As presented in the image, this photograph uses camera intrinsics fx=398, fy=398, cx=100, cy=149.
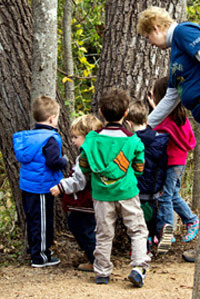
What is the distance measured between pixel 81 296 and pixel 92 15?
21.5ft

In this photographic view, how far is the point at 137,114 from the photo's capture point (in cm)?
387

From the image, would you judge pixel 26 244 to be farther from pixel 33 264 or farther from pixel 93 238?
pixel 93 238

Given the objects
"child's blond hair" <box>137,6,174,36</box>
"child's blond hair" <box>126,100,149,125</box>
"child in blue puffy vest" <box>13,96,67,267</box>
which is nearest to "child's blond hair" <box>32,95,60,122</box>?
"child in blue puffy vest" <box>13,96,67,267</box>

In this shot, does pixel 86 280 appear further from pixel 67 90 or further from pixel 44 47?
pixel 67 90

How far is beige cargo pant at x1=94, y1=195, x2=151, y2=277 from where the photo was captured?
11.3ft

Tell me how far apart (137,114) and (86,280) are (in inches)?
64.1

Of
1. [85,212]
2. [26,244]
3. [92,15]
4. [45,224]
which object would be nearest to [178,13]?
[85,212]

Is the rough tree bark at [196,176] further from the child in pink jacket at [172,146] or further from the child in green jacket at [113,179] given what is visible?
the child in green jacket at [113,179]

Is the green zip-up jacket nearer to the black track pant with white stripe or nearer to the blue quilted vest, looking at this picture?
the blue quilted vest

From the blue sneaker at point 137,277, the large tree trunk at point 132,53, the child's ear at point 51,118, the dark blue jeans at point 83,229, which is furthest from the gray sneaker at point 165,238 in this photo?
the child's ear at point 51,118

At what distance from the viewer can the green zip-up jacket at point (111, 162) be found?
11.1ft

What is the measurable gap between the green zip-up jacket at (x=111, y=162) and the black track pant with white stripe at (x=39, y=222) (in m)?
0.81

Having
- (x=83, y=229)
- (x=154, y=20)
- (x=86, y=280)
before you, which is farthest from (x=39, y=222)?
(x=154, y=20)

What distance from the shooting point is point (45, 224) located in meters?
4.08
